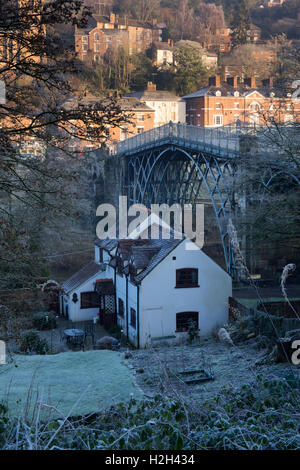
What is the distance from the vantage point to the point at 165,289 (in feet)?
66.4

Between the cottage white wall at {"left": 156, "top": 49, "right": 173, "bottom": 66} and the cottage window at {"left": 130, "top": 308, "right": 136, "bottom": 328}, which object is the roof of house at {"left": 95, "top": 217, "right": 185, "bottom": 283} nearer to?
the cottage window at {"left": 130, "top": 308, "right": 136, "bottom": 328}

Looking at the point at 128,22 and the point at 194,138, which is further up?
the point at 128,22

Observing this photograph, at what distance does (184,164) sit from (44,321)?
1889 centimetres

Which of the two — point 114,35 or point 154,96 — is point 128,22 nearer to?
point 114,35

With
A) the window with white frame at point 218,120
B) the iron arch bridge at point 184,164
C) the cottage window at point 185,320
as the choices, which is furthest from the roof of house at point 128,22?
the cottage window at point 185,320

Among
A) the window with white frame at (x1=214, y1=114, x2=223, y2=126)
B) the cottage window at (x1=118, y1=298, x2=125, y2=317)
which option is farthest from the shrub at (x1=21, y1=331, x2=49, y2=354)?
the window with white frame at (x1=214, y1=114, x2=223, y2=126)

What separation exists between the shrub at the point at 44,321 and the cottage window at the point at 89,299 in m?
1.71

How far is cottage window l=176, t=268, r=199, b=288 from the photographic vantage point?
67.1ft

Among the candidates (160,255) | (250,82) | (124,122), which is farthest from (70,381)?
(250,82)

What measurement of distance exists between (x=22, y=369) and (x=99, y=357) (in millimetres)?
2496

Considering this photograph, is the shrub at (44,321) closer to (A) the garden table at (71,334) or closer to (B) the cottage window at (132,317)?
(A) the garden table at (71,334)

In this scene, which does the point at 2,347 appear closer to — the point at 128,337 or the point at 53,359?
the point at 53,359

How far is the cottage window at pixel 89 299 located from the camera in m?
24.7

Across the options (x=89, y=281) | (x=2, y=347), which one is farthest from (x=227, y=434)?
(x=89, y=281)
